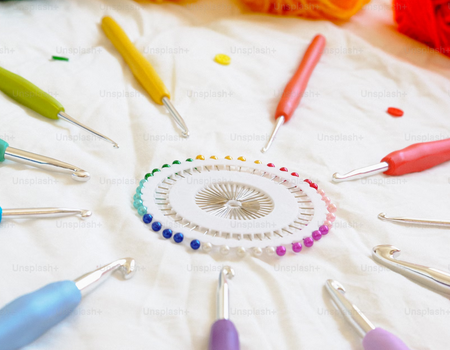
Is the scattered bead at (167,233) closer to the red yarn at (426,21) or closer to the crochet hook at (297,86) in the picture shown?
the crochet hook at (297,86)

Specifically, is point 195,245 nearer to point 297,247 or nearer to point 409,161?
point 297,247

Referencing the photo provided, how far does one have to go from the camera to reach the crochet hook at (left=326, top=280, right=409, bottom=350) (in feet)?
1.01

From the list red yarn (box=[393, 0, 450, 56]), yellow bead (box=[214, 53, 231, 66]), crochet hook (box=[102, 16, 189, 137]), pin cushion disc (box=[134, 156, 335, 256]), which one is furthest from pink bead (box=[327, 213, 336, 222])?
red yarn (box=[393, 0, 450, 56])

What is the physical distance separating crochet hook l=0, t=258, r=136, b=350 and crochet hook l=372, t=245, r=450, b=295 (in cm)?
25

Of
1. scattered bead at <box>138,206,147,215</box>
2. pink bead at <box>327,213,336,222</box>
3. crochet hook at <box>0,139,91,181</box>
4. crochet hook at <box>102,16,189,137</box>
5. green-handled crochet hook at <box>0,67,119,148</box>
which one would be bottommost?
scattered bead at <box>138,206,147,215</box>

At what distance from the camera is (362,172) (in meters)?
0.55

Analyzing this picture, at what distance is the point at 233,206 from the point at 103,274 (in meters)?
0.18

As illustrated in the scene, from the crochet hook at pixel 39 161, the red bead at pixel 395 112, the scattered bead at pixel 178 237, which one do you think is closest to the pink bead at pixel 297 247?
the scattered bead at pixel 178 237

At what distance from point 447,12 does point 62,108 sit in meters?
0.67

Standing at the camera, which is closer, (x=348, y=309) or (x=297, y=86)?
(x=348, y=309)

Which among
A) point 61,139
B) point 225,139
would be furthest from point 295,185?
point 61,139

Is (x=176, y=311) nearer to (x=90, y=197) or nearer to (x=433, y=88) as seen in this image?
(x=90, y=197)

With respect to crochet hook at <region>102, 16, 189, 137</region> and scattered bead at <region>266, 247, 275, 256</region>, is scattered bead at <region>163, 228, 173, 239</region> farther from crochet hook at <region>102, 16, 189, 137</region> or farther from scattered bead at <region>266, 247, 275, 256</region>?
crochet hook at <region>102, 16, 189, 137</region>

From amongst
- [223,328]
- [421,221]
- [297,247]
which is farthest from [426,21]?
[223,328]
